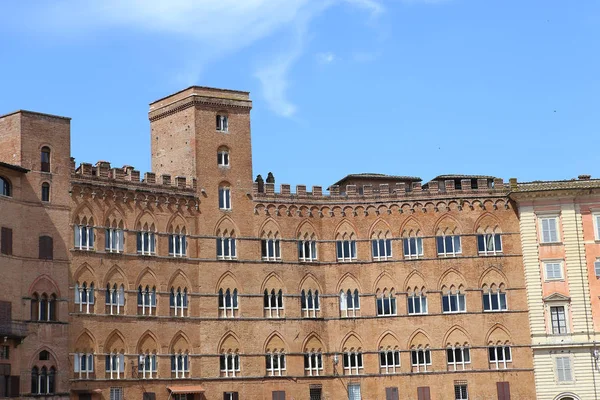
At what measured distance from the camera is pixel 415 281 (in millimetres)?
84250

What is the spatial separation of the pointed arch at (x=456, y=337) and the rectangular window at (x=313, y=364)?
9.29m

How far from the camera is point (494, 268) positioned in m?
84.2

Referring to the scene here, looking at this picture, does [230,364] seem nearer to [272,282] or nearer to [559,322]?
[272,282]

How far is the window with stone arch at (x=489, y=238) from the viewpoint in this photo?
84.7m

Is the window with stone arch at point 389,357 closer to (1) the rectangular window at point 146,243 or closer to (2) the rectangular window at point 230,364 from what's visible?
(2) the rectangular window at point 230,364

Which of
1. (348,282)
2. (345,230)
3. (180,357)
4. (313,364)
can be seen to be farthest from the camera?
(345,230)

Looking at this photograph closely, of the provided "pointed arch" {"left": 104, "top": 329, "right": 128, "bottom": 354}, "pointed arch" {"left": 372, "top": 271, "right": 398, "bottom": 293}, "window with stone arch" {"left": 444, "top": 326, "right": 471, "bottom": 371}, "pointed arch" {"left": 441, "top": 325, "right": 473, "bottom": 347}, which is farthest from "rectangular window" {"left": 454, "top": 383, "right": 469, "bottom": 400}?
"pointed arch" {"left": 104, "top": 329, "right": 128, "bottom": 354}

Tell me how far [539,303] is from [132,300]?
1176 inches

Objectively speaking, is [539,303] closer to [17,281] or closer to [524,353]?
[524,353]

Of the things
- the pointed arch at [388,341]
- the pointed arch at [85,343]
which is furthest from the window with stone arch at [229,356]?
the pointed arch at [388,341]

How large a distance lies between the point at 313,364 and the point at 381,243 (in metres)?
10.6

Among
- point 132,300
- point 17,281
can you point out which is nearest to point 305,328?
point 132,300

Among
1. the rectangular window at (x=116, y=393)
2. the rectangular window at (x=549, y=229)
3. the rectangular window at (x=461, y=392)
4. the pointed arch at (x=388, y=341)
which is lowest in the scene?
the rectangular window at (x=461, y=392)

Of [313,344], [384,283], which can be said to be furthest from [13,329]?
[384,283]
